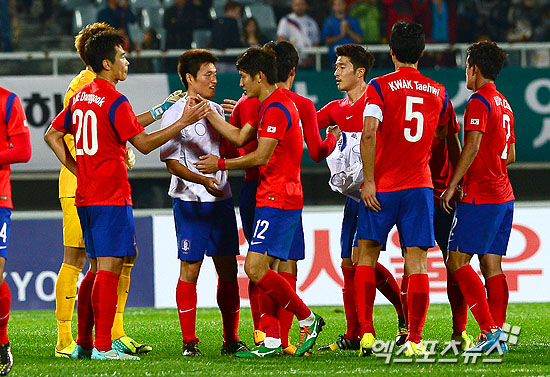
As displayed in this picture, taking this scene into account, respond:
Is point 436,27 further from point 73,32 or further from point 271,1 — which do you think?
point 73,32

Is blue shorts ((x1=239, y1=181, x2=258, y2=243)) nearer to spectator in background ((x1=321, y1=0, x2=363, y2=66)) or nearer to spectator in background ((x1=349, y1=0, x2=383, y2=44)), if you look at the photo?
spectator in background ((x1=321, y1=0, x2=363, y2=66))

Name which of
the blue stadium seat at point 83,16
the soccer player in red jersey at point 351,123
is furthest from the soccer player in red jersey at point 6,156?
the blue stadium seat at point 83,16

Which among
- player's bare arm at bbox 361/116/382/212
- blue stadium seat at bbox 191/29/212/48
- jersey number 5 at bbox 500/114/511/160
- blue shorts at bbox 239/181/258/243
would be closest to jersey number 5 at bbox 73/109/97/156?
blue shorts at bbox 239/181/258/243

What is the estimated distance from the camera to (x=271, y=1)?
1530 centimetres

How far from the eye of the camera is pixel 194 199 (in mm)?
6590

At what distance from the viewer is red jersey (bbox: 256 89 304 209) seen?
6242 mm

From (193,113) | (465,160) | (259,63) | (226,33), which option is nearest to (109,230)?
(193,113)

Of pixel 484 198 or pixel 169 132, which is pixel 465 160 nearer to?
pixel 484 198

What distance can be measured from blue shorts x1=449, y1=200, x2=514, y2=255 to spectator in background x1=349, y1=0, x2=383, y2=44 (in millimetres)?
7375

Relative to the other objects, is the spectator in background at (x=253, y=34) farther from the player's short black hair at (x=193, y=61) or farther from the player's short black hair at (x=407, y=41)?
the player's short black hair at (x=407, y=41)

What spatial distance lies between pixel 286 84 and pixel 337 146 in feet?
1.93

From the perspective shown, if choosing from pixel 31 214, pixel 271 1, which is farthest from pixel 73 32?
pixel 31 214

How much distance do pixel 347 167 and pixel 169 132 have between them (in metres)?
1.38

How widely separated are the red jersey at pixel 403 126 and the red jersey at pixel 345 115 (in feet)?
2.48
